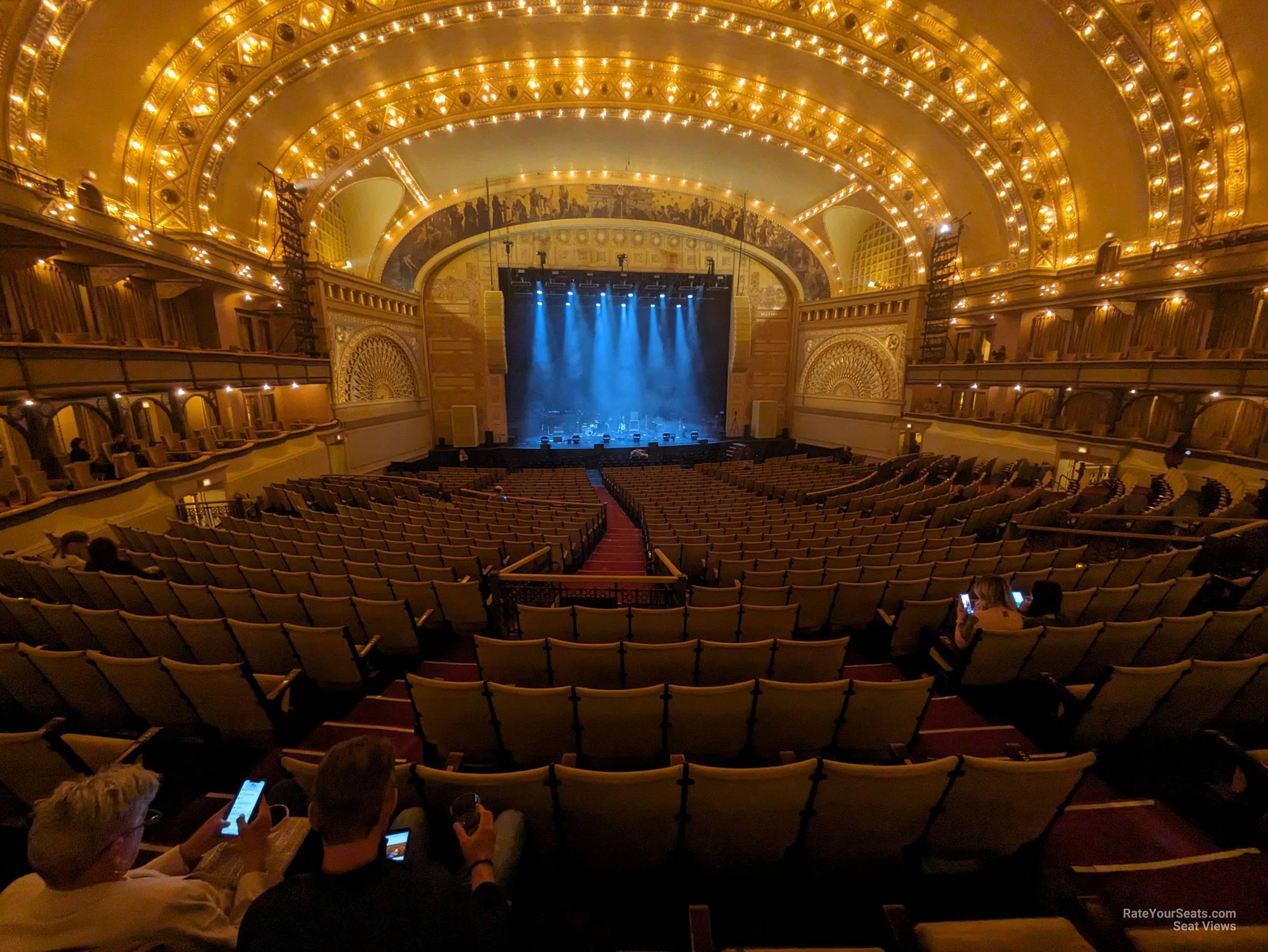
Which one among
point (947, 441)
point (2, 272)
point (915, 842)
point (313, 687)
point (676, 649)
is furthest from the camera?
point (947, 441)

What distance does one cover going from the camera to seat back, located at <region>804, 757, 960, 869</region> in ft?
6.24

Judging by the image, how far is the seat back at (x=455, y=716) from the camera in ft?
8.37

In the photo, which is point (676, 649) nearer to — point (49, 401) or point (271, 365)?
point (49, 401)

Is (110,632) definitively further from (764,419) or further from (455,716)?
(764,419)

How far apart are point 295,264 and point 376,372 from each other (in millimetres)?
4044

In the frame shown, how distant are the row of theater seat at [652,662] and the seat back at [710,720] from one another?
508 mm

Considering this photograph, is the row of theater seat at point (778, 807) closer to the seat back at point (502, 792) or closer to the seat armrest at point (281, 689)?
the seat back at point (502, 792)

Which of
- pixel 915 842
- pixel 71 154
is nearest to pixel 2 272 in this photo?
pixel 71 154

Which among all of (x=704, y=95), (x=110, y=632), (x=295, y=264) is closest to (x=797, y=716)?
(x=110, y=632)

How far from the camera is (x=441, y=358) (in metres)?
20.0

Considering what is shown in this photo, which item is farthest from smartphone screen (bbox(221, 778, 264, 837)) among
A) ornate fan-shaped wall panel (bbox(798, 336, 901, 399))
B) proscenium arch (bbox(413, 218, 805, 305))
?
ornate fan-shaped wall panel (bbox(798, 336, 901, 399))

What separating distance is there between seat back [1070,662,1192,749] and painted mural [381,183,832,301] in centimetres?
2079

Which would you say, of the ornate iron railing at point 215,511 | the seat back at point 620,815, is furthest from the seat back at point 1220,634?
the ornate iron railing at point 215,511

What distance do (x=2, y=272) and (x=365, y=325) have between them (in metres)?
8.45
